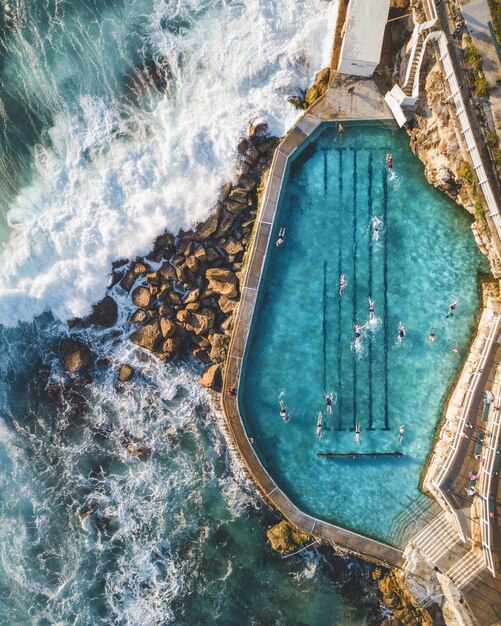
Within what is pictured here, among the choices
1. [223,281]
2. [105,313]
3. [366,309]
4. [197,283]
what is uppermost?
[197,283]

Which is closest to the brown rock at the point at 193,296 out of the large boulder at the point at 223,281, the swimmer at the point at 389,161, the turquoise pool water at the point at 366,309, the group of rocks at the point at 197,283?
the group of rocks at the point at 197,283

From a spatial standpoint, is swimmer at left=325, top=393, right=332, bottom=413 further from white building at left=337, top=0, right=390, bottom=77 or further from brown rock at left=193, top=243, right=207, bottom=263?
white building at left=337, top=0, right=390, bottom=77

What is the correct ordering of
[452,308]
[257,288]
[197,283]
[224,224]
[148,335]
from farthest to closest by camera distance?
[148,335] → [197,283] → [224,224] → [452,308] → [257,288]

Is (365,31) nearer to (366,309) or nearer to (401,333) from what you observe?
(366,309)

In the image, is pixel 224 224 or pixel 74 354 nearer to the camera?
pixel 224 224

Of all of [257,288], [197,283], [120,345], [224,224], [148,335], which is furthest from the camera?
[120,345]

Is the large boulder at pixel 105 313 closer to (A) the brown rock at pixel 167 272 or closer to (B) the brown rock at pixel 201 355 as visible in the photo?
(A) the brown rock at pixel 167 272

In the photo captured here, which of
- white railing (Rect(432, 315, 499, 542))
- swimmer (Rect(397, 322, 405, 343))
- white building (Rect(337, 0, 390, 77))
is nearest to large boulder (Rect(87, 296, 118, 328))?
swimmer (Rect(397, 322, 405, 343))

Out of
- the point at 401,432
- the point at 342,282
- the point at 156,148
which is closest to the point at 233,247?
the point at 342,282
